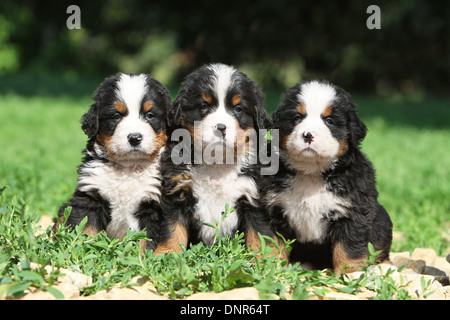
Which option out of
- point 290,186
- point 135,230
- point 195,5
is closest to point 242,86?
point 290,186

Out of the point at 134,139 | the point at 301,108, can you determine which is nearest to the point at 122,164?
the point at 134,139

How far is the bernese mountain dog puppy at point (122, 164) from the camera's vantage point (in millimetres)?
4254

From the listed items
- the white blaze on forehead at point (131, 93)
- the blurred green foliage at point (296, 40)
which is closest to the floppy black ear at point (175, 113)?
the white blaze on forehead at point (131, 93)

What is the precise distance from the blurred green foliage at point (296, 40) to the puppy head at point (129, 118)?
18.2 m

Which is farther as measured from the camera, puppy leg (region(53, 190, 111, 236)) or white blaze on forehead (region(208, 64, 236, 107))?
puppy leg (region(53, 190, 111, 236))

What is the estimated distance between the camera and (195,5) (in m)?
24.8

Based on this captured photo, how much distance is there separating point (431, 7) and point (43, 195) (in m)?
17.6

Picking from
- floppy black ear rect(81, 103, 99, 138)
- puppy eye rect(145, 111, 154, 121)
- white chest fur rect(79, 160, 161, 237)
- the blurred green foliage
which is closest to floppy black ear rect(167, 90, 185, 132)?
puppy eye rect(145, 111, 154, 121)

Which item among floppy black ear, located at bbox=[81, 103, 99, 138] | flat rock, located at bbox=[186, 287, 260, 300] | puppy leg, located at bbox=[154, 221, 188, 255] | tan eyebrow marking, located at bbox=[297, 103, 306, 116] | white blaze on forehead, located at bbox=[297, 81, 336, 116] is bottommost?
flat rock, located at bbox=[186, 287, 260, 300]

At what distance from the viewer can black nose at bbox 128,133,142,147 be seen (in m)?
4.11

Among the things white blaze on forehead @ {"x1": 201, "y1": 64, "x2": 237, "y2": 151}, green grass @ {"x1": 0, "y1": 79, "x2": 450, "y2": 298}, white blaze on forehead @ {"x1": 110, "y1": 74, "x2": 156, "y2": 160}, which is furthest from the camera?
white blaze on forehead @ {"x1": 110, "y1": 74, "x2": 156, "y2": 160}

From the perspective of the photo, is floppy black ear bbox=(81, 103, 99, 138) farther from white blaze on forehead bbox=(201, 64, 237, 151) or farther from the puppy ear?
the puppy ear

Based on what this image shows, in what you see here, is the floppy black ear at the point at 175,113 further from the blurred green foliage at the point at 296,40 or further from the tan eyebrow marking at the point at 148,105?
the blurred green foliage at the point at 296,40

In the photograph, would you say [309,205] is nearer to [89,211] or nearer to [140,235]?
[140,235]
